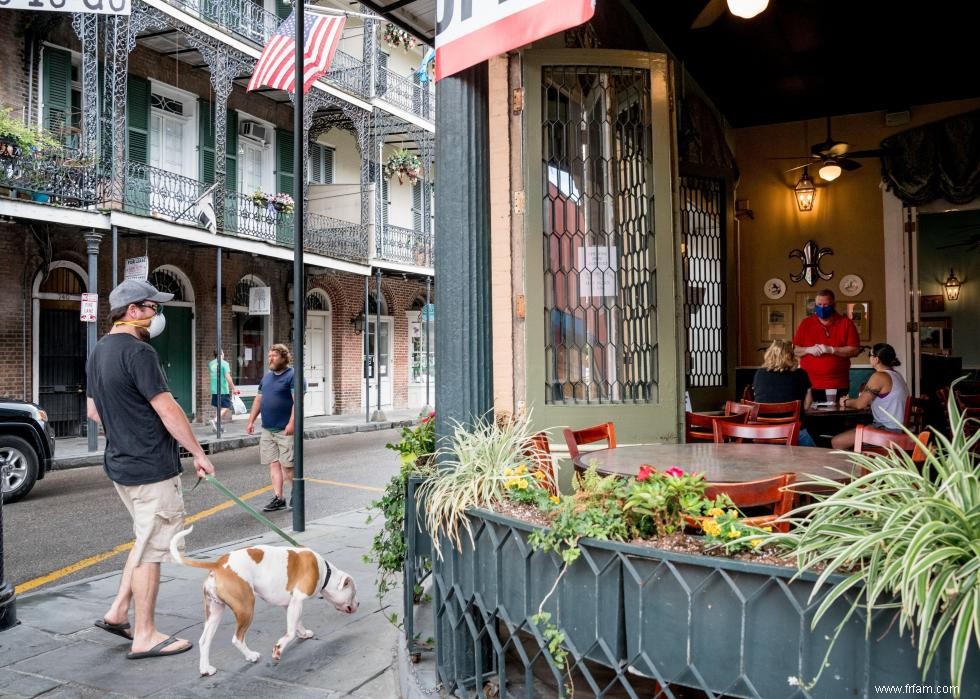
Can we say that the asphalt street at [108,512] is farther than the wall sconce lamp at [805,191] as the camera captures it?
No

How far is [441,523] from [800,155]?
921 centimetres

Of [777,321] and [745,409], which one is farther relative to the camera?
[777,321]

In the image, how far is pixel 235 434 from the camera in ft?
48.9

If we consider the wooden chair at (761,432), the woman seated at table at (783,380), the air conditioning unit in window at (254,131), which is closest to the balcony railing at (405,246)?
the air conditioning unit in window at (254,131)

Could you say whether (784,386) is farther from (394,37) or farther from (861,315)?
(394,37)

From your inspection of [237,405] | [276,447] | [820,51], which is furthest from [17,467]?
[820,51]

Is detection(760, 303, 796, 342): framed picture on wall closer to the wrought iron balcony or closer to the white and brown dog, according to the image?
the white and brown dog

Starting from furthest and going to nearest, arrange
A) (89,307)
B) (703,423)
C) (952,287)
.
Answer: (952,287)
(89,307)
(703,423)

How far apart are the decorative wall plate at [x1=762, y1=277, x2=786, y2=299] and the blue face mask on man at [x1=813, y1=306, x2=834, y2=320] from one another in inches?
111

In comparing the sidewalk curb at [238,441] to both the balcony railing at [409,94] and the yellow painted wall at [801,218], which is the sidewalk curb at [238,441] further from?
the balcony railing at [409,94]

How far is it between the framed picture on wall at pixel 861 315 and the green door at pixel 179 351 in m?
13.1

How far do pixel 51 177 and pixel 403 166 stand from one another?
39.4 feet

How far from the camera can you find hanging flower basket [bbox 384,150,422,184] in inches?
921

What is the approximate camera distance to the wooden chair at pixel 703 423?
5242mm
